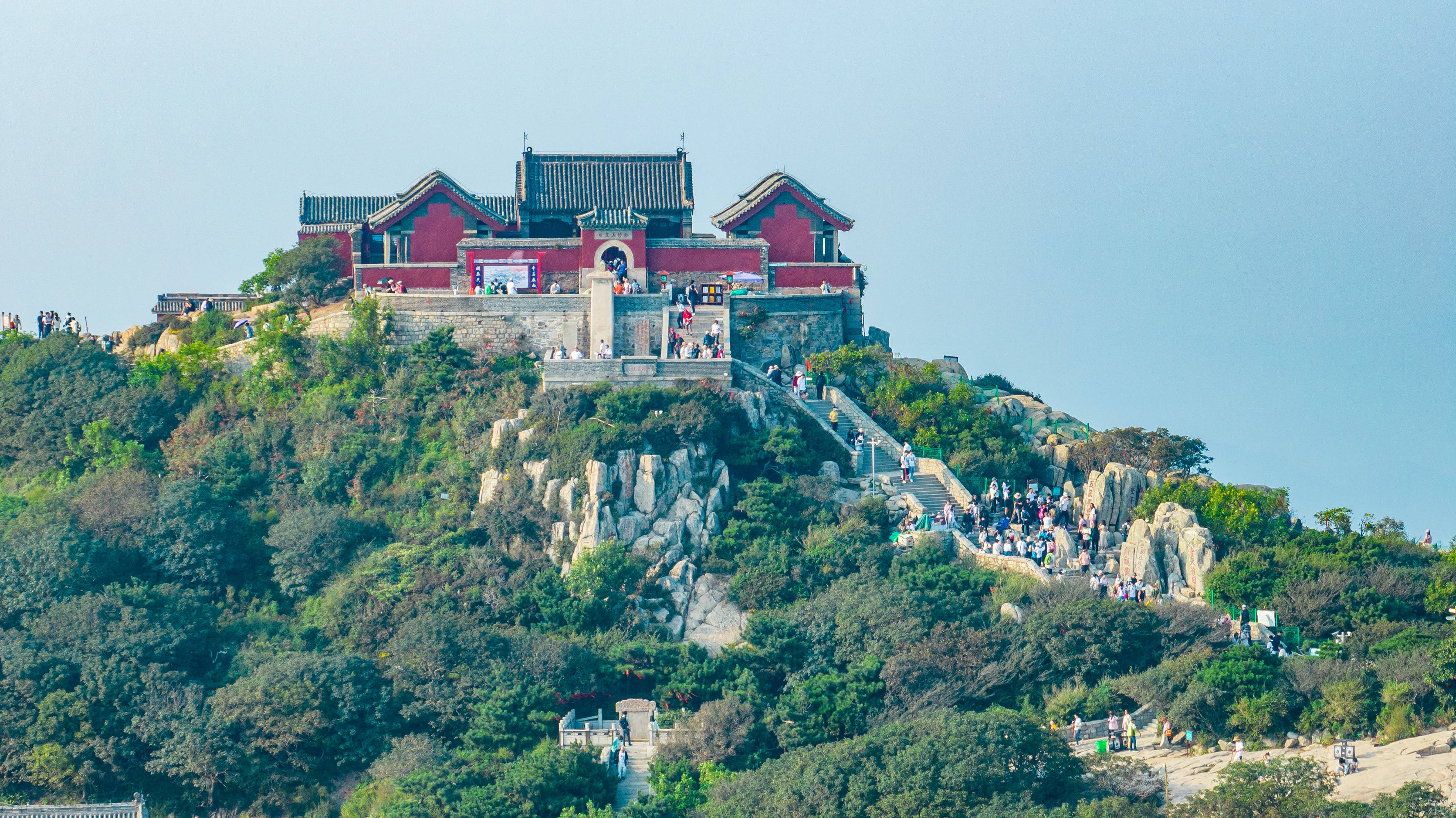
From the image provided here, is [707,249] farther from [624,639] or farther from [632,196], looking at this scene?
[624,639]

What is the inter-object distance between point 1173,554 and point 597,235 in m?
20.5

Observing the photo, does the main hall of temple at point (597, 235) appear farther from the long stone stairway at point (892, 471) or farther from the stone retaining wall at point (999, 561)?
the stone retaining wall at point (999, 561)

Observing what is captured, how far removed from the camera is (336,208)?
2908 inches

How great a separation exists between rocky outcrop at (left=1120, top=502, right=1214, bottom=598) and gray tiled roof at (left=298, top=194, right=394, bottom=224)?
28.9 metres

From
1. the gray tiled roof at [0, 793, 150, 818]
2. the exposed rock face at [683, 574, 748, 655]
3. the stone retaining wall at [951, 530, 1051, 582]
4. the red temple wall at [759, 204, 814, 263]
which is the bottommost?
the gray tiled roof at [0, 793, 150, 818]

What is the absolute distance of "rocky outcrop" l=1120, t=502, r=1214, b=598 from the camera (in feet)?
186

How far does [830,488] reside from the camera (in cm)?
6059

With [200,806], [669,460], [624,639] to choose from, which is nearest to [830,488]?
[669,460]

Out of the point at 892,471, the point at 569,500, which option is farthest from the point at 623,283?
the point at 892,471

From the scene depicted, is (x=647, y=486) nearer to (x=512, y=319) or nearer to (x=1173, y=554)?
(x=512, y=319)

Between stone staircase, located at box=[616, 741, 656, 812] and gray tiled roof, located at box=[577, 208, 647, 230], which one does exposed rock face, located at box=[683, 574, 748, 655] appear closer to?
stone staircase, located at box=[616, 741, 656, 812]

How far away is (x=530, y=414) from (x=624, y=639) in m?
8.95

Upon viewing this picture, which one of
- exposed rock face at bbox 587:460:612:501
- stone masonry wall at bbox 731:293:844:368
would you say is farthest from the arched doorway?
exposed rock face at bbox 587:460:612:501

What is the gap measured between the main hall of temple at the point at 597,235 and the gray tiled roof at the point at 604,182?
0.03 metres
